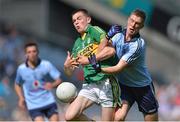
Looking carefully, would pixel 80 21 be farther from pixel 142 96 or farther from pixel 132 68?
pixel 142 96

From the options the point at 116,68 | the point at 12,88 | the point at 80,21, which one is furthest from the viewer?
A: the point at 12,88

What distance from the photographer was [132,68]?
12203 millimetres

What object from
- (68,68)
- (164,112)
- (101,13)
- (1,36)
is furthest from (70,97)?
(101,13)

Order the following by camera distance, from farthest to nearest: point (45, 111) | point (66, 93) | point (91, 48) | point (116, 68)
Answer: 1. point (45, 111)
2. point (66, 93)
3. point (91, 48)
4. point (116, 68)

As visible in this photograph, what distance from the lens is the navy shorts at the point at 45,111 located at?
14562 mm

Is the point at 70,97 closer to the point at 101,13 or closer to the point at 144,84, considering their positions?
the point at 144,84

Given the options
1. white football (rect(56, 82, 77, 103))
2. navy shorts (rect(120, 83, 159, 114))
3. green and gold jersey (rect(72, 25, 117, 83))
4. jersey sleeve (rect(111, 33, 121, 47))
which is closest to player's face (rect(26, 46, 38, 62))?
white football (rect(56, 82, 77, 103))

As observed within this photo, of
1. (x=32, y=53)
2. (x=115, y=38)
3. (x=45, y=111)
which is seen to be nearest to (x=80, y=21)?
(x=115, y=38)

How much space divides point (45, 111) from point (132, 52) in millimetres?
3338

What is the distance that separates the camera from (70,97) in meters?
12.2

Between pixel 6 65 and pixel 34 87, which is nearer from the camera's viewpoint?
pixel 34 87

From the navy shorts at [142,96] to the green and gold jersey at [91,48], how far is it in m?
0.59

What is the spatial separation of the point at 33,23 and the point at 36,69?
14.8 m

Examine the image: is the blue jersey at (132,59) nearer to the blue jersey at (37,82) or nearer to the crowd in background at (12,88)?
the blue jersey at (37,82)
